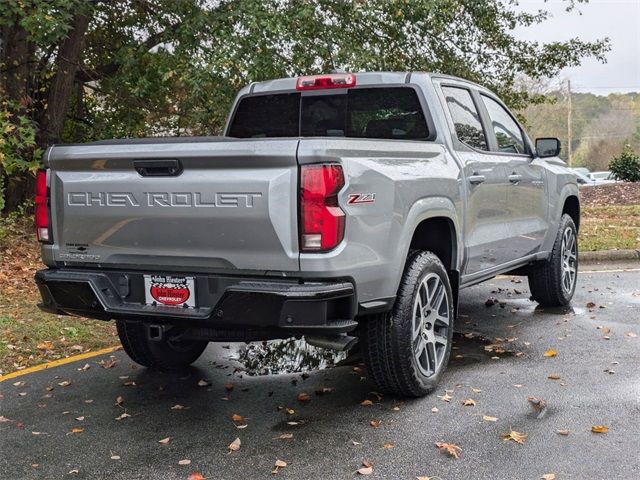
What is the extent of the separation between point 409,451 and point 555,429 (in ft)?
2.90

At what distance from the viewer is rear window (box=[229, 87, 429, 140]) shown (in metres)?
5.47

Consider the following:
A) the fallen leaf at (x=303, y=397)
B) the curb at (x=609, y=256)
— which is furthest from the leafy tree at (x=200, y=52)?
the fallen leaf at (x=303, y=397)

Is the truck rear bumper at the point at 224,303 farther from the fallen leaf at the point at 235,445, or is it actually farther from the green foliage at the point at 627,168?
the green foliage at the point at 627,168

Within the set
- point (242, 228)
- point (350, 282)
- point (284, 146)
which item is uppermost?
A: point (284, 146)

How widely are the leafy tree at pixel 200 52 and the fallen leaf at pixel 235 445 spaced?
263 inches

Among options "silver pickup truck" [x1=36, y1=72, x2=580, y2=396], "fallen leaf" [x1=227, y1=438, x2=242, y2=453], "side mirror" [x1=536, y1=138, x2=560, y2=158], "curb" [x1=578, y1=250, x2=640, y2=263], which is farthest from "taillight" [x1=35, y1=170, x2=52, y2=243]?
"curb" [x1=578, y1=250, x2=640, y2=263]

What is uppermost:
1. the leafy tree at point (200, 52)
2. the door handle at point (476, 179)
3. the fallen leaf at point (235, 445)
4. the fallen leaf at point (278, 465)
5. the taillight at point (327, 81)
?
the leafy tree at point (200, 52)

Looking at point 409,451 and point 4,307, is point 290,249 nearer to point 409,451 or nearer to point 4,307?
point 409,451

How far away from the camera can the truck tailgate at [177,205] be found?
3.84m

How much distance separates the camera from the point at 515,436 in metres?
4.06

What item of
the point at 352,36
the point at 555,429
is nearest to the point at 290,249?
the point at 555,429

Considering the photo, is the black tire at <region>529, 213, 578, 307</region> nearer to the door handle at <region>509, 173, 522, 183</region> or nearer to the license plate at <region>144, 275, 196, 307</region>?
the door handle at <region>509, 173, 522, 183</region>

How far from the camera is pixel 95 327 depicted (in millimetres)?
7082

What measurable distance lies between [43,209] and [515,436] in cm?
300
